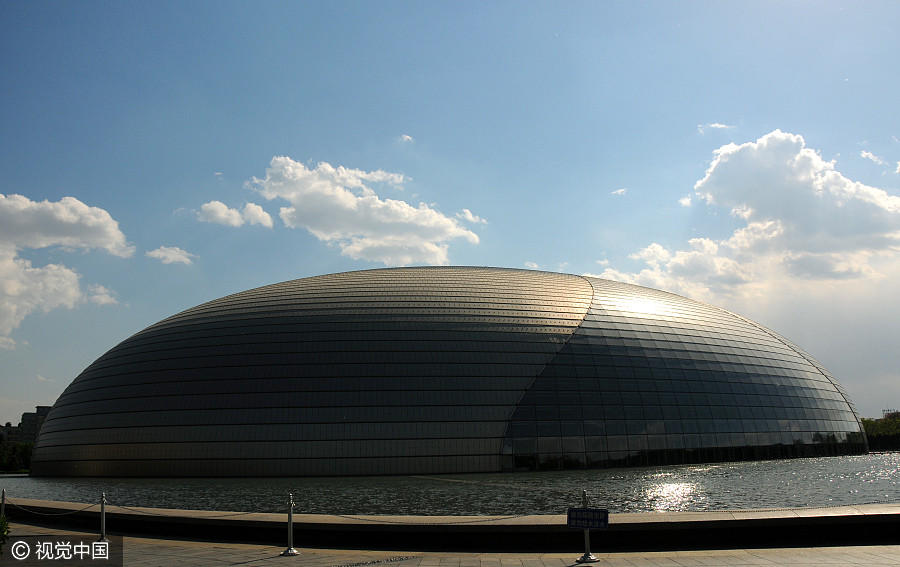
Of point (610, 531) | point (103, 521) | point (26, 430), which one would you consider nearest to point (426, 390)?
point (103, 521)

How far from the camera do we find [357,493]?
95.6 ft

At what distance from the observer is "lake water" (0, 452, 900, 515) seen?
23047 mm

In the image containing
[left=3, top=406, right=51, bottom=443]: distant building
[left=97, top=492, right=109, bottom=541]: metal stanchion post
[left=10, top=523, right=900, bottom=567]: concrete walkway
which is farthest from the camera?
[left=3, top=406, right=51, bottom=443]: distant building

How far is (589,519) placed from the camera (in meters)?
12.6

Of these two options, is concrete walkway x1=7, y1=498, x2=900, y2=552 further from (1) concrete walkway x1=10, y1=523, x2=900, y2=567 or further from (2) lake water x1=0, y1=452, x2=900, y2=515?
(2) lake water x1=0, y1=452, x2=900, y2=515

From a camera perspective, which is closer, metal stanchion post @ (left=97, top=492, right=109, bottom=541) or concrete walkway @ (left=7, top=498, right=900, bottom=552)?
concrete walkway @ (left=7, top=498, right=900, bottom=552)

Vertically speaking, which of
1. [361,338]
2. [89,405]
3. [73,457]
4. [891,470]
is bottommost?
[891,470]

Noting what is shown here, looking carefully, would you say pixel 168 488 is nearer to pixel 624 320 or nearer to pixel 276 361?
pixel 276 361

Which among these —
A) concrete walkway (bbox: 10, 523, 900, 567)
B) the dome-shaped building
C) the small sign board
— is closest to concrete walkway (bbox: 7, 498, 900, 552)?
concrete walkway (bbox: 10, 523, 900, 567)

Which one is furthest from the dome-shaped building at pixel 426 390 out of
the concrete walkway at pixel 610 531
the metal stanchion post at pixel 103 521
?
the concrete walkway at pixel 610 531

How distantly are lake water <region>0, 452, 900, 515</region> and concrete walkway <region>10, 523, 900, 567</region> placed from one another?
7.57 meters

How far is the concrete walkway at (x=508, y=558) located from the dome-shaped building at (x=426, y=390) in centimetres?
2617

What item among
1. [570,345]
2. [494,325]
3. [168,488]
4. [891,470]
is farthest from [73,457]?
[891,470]

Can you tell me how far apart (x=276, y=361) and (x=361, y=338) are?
5879 millimetres
